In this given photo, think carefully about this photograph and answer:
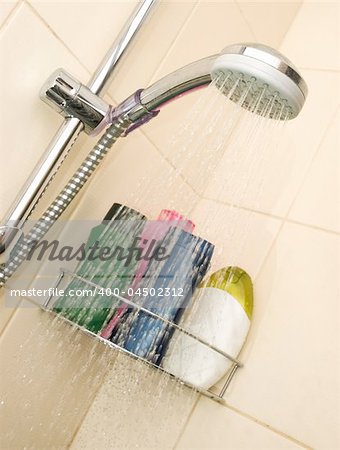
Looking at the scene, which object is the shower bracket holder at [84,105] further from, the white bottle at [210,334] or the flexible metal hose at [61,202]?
the white bottle at [210,334]

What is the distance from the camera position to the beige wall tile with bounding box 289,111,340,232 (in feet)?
2.49

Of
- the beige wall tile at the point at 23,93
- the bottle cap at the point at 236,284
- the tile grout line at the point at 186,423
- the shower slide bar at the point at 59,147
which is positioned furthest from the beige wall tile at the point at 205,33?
the tile grout line at the point at 186,423

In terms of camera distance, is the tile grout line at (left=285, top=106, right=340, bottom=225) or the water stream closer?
the water stream

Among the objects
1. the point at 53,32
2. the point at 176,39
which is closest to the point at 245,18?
the point at 176,39

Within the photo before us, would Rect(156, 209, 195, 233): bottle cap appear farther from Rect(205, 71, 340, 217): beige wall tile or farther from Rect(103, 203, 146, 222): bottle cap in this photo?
Rect(205, 71, 340, 217): beige wall tile

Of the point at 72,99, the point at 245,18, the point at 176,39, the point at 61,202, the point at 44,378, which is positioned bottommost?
the point at 44,378

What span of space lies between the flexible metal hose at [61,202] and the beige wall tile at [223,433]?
0.35 m

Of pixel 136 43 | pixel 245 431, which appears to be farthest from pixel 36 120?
pixel 245 431

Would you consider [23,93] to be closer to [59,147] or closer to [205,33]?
[59,147]

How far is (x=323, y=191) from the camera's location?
2.57ft

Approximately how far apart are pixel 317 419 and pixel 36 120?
53 cm

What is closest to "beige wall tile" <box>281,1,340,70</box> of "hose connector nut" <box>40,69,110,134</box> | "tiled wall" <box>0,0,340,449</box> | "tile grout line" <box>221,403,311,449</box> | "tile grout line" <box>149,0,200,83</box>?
"tiled wall" <box>0,0,340,449</box>

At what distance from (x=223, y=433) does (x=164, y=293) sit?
0.74 ft

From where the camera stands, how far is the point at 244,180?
0.83m
